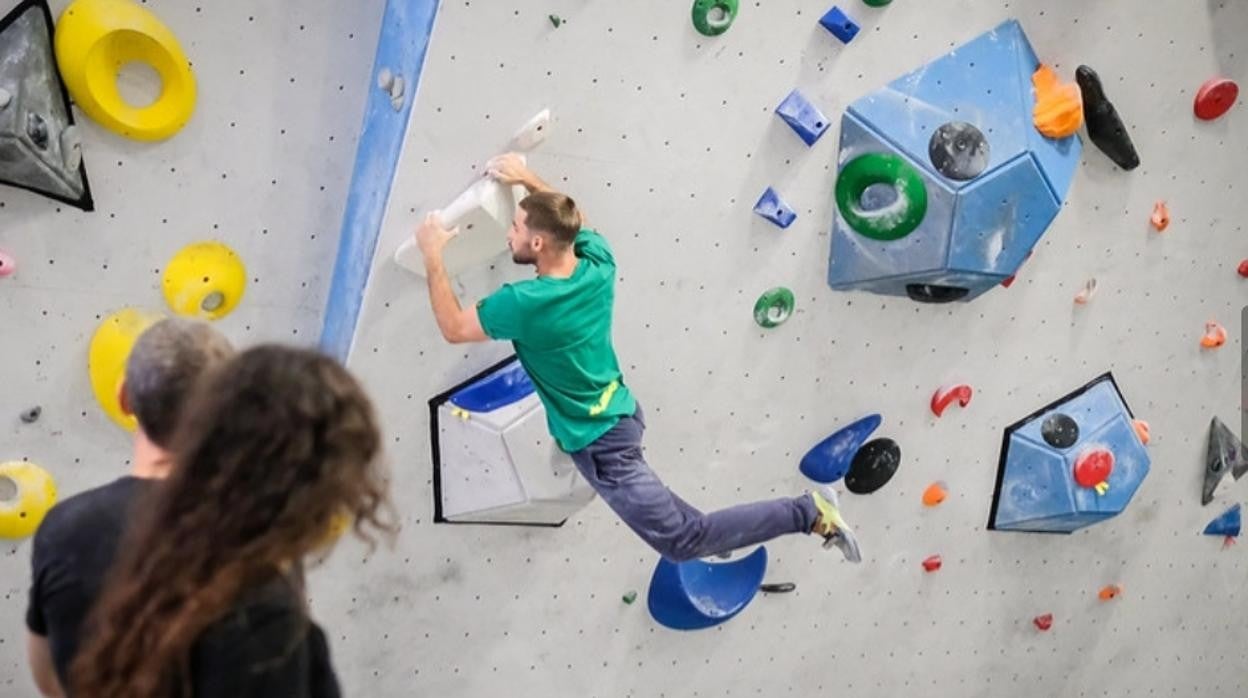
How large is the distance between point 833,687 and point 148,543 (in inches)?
104

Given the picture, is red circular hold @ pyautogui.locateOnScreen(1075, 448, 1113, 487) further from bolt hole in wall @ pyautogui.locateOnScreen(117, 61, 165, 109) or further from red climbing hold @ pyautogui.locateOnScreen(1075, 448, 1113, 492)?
bolt hole in wall @ pyautogui.locateOnScreen(117, 61, 165, 109)

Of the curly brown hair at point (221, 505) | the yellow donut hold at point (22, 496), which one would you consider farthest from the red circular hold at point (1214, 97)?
the yellow donut hold at point (22, 496)

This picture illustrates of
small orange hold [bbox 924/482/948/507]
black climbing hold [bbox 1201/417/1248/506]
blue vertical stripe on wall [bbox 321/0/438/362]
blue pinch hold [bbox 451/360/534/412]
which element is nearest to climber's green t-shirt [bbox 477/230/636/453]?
blue pinch hold [bbox 451/360/534/412]

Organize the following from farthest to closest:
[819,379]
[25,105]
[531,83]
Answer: [819,379] → [531,83] → [25,105]

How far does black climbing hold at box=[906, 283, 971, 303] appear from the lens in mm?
3096

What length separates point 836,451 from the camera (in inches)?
129

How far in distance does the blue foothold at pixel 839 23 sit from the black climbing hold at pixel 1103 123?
70cm

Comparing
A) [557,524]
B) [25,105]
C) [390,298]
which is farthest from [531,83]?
[557,524]

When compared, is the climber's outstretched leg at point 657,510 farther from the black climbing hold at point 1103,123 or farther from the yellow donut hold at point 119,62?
the black climbing hold at point 1103,123

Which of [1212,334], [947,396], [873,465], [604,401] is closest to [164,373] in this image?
[604,401]

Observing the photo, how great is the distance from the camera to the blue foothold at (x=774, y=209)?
290 centimetres

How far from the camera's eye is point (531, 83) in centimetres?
249

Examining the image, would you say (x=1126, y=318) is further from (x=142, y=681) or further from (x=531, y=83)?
(x=142, y=681)

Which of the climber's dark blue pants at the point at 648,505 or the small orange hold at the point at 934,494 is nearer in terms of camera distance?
the climber's dark blue pants at the point at 648,505
